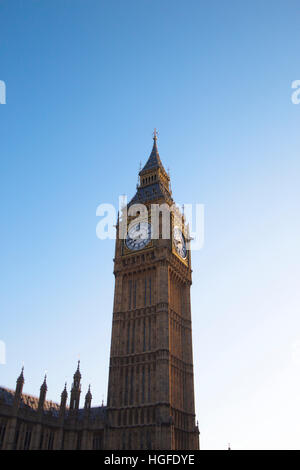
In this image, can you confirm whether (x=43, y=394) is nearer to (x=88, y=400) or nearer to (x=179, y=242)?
(x=88, y=400)

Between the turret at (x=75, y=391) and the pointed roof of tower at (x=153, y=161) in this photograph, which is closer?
the turret at (x=75, y=391)

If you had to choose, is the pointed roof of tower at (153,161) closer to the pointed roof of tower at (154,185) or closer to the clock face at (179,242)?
the pointed roof of tower at (154,185)

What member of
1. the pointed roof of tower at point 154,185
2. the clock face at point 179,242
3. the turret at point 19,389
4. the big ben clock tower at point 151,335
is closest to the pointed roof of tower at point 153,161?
the pointed roof of tower at point 154,185

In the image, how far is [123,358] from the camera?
68500 millimetres

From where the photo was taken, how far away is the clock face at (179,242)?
3087 inches

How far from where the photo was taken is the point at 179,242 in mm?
80062

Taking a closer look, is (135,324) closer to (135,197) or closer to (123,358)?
(123,358)

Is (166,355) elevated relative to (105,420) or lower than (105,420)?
elevated

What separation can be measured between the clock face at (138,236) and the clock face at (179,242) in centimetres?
493

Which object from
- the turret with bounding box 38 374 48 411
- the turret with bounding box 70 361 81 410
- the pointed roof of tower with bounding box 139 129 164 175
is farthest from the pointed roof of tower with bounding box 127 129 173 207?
the turret with bounding box 38 374 48 411

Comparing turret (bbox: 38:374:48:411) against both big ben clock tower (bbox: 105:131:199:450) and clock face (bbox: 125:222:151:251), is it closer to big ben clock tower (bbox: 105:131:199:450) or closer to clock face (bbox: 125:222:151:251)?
big ben clock tower (bbox: 105:131:199:450)

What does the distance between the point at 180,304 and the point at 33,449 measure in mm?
32223
